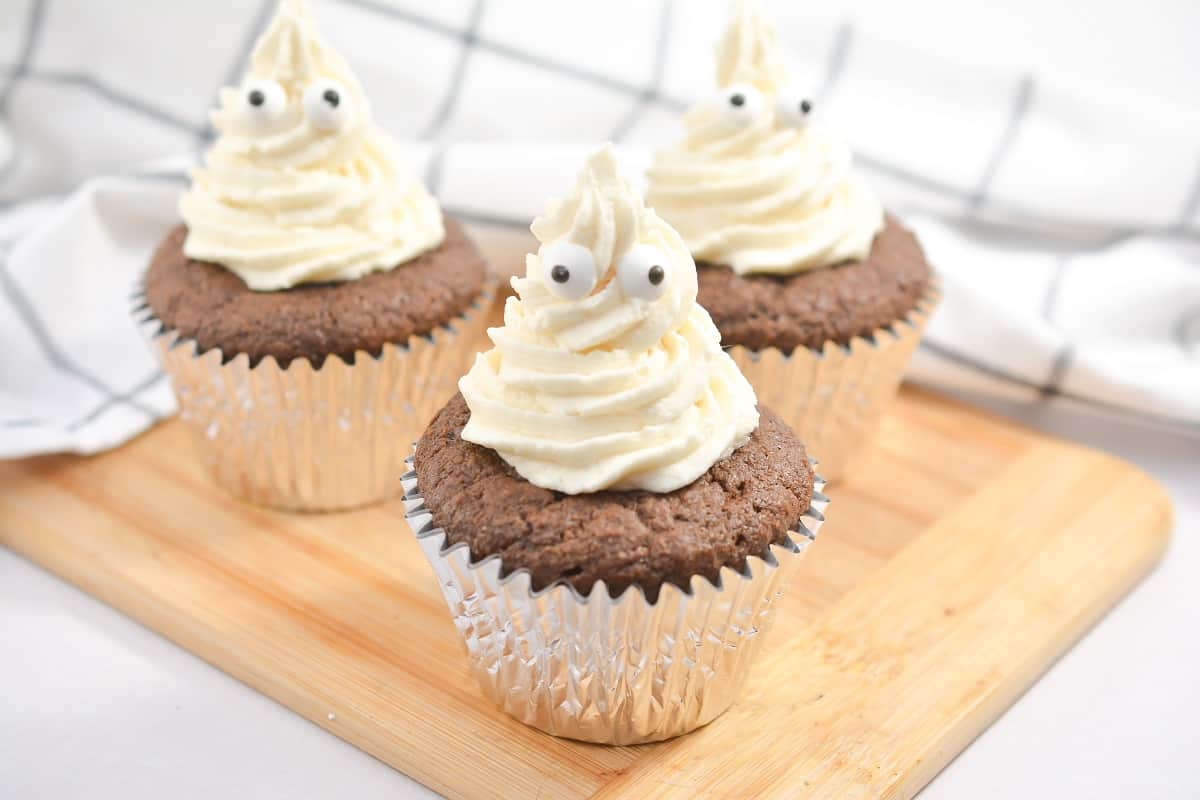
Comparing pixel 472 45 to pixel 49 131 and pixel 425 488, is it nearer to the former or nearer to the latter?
pixel 49 131

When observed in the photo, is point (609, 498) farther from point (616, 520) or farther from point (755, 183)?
point (755, 183)

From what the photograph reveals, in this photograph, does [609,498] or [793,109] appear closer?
[609,498]

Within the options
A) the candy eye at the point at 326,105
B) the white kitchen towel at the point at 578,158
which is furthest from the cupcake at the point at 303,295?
the white kitchen towel at the point at 578,158

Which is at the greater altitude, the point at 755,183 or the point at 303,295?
the point at 755,183

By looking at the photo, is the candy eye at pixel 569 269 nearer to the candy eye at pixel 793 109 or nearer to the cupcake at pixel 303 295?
the cupcake at pixel 303 295

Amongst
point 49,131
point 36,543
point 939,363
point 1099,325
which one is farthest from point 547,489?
point 49,131

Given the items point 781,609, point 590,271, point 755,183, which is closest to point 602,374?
point 590,271

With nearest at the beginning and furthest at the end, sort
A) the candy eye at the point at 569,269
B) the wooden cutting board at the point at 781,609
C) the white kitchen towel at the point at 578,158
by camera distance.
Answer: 1. the candy eye at the point at 569,269
2. the wooden cutting board at the point at 781,609
3. the white kitchen towel at the point at 578,158

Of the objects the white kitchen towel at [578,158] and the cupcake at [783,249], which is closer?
the cupcake at [783,249]
